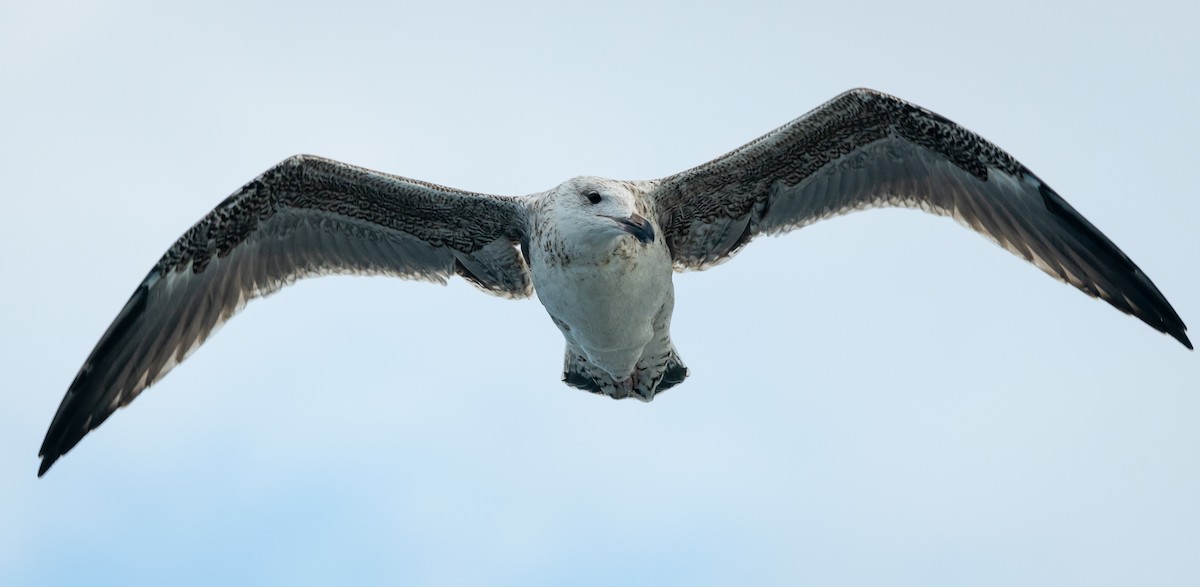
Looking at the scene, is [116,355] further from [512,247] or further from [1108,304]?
[1108,304]

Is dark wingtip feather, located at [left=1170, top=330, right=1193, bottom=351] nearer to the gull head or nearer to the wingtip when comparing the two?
the gull head

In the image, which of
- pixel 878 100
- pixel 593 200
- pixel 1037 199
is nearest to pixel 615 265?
pixel 593 200

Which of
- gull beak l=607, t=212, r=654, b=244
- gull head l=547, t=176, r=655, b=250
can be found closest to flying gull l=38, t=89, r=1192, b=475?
gull head l=547, t=176, r=655, b=250

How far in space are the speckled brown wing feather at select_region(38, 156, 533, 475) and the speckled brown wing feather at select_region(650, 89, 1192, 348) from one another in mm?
1502

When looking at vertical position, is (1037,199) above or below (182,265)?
above

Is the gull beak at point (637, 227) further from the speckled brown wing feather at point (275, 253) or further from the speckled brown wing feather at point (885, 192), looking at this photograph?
the speckled brown wing feather at point (275, 253)

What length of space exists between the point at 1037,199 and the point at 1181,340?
1501 millimetres

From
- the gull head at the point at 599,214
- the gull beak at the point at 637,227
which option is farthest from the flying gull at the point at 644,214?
the gull beak at the point at 637,227

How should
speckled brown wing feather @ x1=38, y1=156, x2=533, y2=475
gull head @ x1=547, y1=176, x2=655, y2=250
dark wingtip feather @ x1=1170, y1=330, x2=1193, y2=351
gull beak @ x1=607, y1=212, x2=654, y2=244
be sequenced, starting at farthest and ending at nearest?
speckled brown wing feather @ x1=38, y1=156, x2=533, y2=475 < dark wingtip feather @ x1=1170, y1=330, x2=1193, y2=351 < gull head @ x1=547, y1=176, x2=655, y2=250 < gull beak @ x1=607, y1=212, x2=654, y2=244

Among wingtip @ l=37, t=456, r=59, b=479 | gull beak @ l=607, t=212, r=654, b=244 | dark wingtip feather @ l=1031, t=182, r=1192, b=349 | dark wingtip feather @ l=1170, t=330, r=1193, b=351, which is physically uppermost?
dark wingtip feather @ l=1031, t=182, r=1192, b=349

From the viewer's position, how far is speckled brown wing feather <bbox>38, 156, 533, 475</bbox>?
33.8ft

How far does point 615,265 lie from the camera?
354 inches

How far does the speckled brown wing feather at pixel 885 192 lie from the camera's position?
32.8 ft

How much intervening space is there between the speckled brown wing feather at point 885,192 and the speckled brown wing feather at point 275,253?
1502 millimetres
